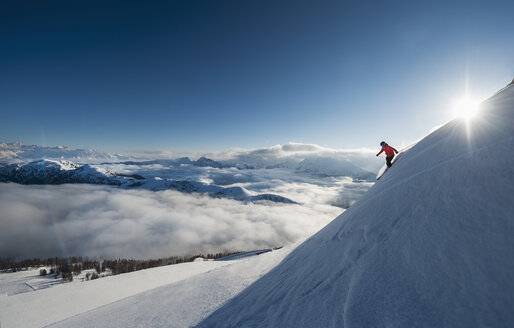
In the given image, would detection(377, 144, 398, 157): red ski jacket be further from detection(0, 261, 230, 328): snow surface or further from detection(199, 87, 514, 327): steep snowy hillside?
detection(0, 261, 230, 328): snow surface

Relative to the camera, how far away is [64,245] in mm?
195250

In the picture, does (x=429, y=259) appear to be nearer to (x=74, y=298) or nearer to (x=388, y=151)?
(x=388, y=151)

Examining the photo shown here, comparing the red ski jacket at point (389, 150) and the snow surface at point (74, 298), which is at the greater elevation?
the red ski jacket at point (389, 150)

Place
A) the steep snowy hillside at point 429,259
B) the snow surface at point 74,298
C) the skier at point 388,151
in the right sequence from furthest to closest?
the snow surface at point 74,298 < the skier at point 388,151 < the steep snowy hillside at point 429,259

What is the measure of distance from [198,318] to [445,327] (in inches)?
188

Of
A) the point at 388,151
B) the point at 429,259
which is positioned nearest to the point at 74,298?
the point at 429,259

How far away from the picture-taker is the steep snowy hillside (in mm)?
1716

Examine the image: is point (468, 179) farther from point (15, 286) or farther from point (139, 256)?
point (139, 256)

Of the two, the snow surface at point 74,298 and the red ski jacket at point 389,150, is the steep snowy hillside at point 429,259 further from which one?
the snow surface at point 74,298

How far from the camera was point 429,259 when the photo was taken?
216 centimetres

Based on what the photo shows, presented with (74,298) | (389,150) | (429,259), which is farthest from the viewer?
(74,298)

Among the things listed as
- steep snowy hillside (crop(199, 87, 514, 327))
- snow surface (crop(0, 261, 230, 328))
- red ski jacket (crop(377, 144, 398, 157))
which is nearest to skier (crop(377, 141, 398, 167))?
red ski jacket (crop(377, 144, 398, 157))

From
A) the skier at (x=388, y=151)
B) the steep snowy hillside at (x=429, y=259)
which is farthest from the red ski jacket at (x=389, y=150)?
the steep snowy hillside at (x=429, y=259)

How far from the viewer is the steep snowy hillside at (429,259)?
5.63 ft
